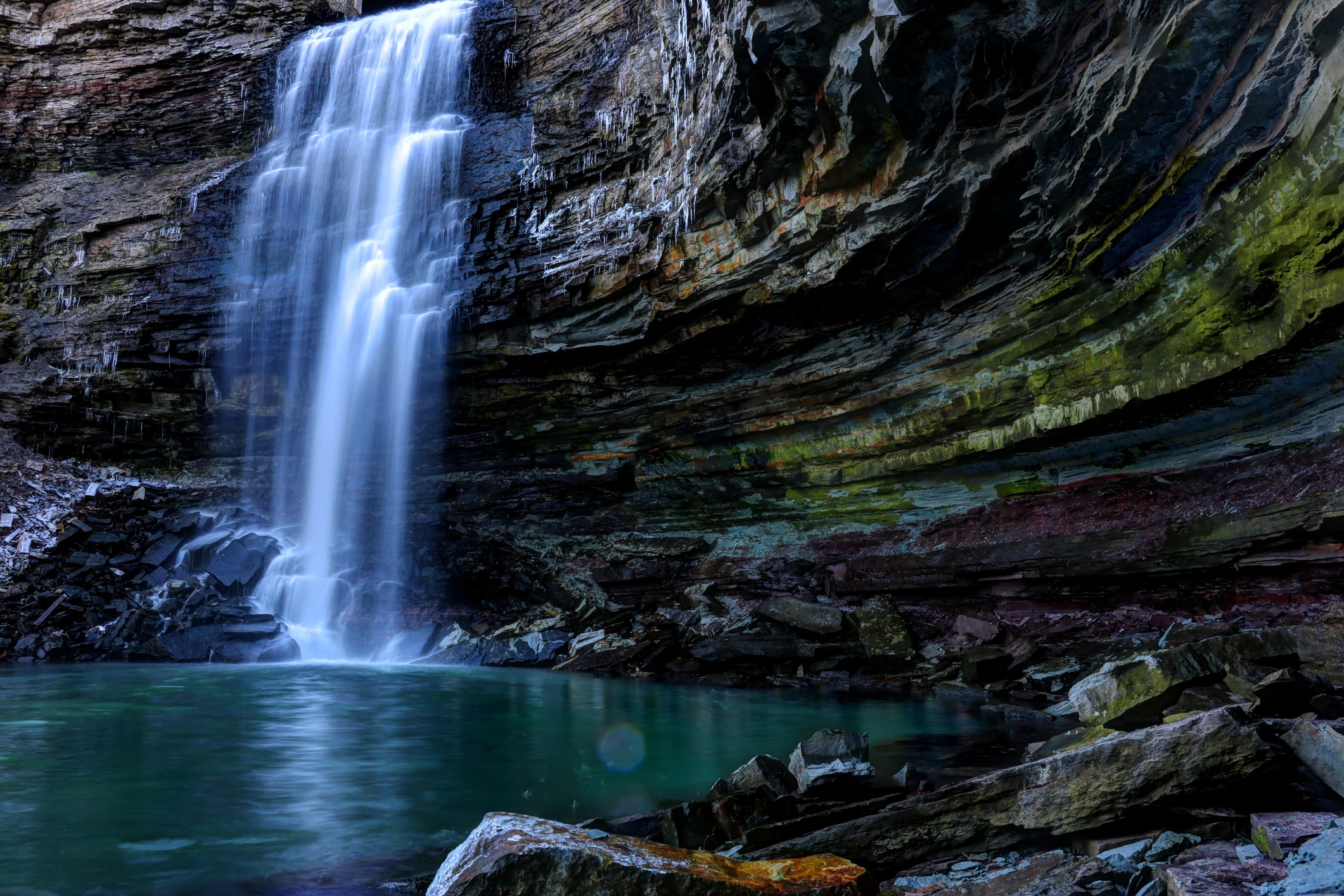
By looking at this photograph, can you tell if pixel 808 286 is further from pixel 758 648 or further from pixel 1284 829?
pixel 1284 829

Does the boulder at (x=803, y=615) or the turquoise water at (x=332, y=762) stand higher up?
the boulder at (x=803, y=615)

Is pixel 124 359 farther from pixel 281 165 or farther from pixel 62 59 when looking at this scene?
pixel 62 59

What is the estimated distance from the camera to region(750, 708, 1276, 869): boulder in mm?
3648

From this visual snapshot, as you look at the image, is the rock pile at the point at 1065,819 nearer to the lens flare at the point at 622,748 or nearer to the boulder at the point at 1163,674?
the boulder at the point at 1163,674

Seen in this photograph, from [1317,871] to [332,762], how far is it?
6.96m

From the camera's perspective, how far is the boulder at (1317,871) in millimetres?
2561

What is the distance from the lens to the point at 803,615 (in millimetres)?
13195

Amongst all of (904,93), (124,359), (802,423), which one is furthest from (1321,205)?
(124,359)

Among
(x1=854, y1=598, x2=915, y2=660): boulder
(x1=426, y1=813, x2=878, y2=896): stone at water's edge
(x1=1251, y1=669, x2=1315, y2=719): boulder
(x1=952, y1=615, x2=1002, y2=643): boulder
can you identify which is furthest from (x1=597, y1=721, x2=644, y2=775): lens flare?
(x1=952, y1=615, x2=1002, y2=643): boulder

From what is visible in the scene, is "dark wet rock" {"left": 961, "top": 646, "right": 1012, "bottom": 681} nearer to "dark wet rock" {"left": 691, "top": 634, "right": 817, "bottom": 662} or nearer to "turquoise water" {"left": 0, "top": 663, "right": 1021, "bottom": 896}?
"turquoise water" {"left": 0, "top": 663, "right": 1021, "bottom": 896}

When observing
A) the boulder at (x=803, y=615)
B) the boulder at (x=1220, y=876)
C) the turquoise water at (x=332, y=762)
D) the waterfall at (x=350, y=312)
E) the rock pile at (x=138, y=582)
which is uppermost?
the waterfall at (x=350, y=312)

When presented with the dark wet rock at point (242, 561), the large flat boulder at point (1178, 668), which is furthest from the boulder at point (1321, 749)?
the dark wet rock at point (242, 561)

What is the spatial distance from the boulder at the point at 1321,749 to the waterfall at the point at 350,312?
1583cm

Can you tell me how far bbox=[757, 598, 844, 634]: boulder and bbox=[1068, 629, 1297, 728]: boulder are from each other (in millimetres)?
5788
